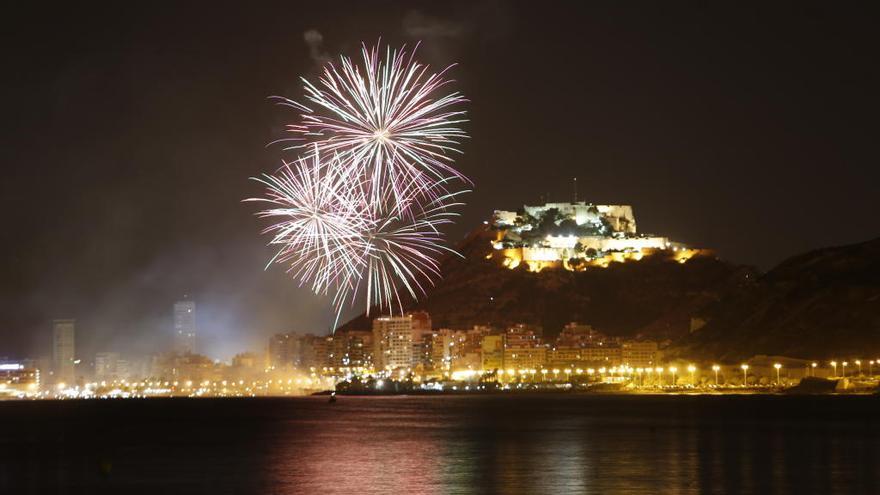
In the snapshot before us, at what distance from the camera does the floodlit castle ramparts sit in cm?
19088

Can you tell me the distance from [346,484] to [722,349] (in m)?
105

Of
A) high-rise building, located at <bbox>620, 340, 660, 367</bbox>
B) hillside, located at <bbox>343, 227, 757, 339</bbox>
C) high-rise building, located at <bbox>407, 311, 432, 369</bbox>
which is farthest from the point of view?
high-rise building, located at <bbox>407, 311, 432, 369</bbox>

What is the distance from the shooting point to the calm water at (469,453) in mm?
43062

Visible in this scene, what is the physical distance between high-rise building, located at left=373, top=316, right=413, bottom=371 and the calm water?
81.9 meters

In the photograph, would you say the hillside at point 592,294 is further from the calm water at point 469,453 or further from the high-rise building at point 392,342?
the calm water at point 469,453

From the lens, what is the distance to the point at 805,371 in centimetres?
12462

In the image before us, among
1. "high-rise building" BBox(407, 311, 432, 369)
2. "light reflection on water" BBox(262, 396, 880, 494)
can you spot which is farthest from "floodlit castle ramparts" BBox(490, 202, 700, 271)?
"light reflection on water" BBox(262, 396, 880, 494)

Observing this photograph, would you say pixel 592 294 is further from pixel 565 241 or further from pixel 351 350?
pixel 351 350

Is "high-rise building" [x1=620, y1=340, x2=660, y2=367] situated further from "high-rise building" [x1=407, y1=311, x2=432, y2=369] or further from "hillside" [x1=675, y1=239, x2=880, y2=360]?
"high-rise building" [x1=407, y1=311, x2=432, y2=369]

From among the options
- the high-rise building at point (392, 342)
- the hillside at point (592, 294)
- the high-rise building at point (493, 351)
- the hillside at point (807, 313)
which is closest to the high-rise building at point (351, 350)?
the high-rise building at point (392, 342)

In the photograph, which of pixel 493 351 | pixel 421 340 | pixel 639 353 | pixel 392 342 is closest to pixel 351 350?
pixel 392 342

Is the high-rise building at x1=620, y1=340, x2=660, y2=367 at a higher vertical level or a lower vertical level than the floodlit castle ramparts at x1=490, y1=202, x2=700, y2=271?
lower

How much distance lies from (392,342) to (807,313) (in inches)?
2892

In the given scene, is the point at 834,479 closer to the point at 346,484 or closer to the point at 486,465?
the point at 486,465
